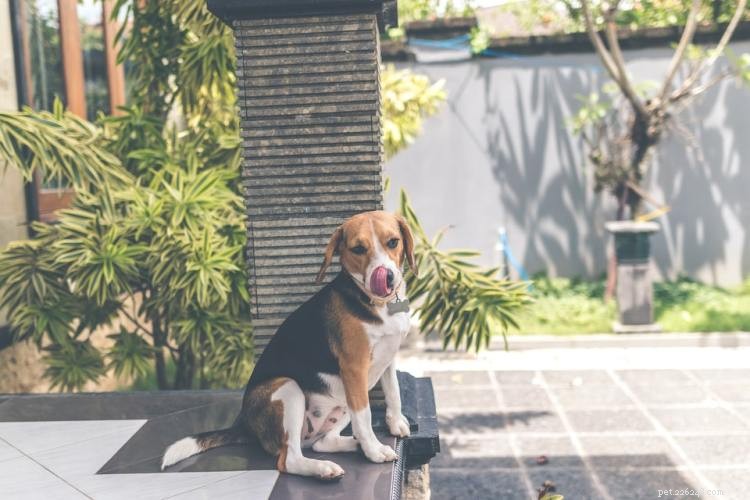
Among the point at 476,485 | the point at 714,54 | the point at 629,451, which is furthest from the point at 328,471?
the point at 714,54

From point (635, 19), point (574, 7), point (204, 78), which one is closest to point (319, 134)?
point (204, 78)

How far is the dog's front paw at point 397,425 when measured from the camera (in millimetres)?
3627

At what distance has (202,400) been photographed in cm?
433

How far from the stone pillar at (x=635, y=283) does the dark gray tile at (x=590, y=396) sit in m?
2.00

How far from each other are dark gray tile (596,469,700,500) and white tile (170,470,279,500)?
9.76 ft

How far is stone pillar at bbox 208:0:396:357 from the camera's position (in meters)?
3.84

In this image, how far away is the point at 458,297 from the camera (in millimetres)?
5535

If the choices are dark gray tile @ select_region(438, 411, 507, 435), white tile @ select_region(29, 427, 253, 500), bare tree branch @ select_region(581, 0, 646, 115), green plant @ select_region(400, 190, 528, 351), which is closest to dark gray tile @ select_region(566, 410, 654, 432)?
dark gray tile @ select_region(438, 411, 507, 435)

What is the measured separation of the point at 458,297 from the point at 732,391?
3.52 meters

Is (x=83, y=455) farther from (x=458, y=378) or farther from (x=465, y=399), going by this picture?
(x=458, y=378)

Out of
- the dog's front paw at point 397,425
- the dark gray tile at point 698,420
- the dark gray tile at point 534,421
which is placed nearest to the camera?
the dog's front paw at point 397,425

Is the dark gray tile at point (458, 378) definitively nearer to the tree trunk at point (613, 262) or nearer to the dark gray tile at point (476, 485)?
the dark gray tile at point (476, 485)

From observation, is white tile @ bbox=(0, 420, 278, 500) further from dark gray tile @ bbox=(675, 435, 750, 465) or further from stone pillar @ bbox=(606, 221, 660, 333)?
stone pillar @ bbox=(606, 221, 660, 333)

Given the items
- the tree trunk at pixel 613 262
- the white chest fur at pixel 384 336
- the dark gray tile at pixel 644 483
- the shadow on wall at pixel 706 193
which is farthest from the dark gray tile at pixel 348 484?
the shadow on wall at pixel 706 193
